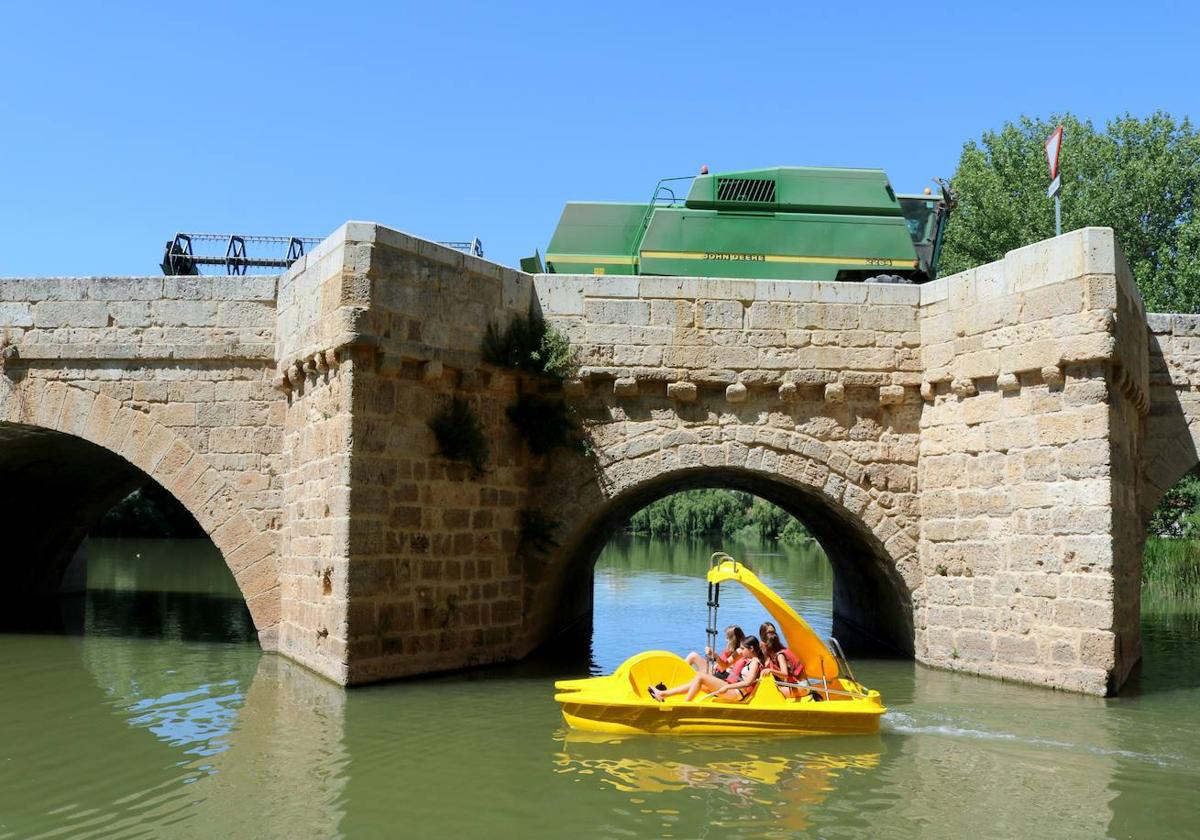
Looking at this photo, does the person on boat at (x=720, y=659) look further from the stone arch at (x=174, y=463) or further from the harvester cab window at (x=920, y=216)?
the harvester cab window at (x=920, y=216)

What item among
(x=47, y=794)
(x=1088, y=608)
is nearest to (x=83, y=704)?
(x=47, y=794)

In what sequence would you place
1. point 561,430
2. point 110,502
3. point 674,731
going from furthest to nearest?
point 110,502 < point 561,430 < point 674,731

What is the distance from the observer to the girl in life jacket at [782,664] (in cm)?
765

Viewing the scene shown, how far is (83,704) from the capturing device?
830 centimetres

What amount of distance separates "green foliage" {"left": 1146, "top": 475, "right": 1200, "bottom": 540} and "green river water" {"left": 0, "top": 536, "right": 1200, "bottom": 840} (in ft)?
43.1

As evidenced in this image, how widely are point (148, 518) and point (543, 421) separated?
28.1 meters

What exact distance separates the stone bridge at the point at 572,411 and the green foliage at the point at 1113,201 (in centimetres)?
1691

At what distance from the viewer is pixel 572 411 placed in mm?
10172

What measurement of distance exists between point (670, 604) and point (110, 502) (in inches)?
345

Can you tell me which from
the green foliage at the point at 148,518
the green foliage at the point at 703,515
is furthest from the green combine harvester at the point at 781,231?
the green foliage at the point at 703,515

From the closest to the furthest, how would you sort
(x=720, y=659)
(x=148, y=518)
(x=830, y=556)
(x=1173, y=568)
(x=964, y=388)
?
(x=720, y=659) < (x=964, y=388) < (x=830, y=556) < (x=1173, y=568) < (x=148, y=518)

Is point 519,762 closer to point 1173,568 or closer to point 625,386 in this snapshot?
point 625,386

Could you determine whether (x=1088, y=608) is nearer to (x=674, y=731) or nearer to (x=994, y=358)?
(x=994, y=358)

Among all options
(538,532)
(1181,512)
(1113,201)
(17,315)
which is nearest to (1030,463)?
(538,532)
